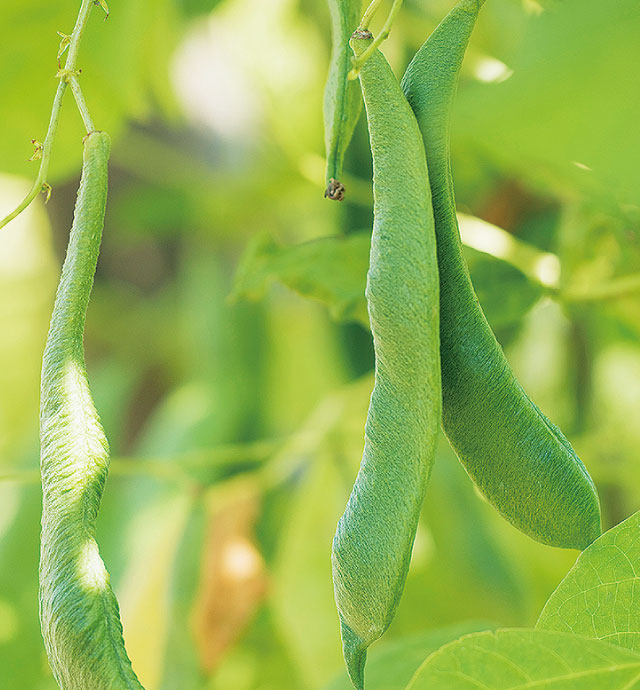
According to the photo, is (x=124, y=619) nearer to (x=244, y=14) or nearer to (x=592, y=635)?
(x=592, y=635)

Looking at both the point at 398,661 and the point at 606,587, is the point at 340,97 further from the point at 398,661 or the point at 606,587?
the point at 398,661

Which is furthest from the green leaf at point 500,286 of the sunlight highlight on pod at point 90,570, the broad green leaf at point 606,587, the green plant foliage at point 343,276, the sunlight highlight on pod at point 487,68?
the sunlight highlight on pod at point 90,570

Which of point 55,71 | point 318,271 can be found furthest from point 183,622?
point 55,71

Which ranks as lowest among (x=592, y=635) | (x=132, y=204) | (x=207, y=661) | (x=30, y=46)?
(x=207, y=661)

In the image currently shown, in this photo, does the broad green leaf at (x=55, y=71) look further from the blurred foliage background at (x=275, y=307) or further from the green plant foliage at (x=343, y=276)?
the green plant foliage at (x=343, y=276)

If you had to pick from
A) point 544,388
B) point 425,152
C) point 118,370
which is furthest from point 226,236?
point 425,152

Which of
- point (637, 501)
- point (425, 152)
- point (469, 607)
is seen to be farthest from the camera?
point (637, 501)

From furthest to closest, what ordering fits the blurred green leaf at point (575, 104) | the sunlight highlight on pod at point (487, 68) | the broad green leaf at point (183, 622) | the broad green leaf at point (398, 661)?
the broad green leaf at point (183, 622), the sunlight highlight on pod at point (487, 68), the broad green leaf at point (398, 661), the blurred green leaf at point (575, 104)

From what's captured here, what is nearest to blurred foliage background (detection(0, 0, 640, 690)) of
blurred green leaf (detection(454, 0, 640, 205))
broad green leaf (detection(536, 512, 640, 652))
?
blurred green leaf (detection(454, 0, 640, 205))
